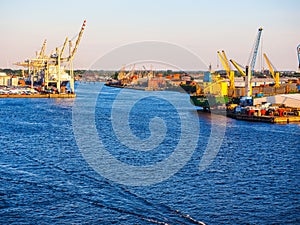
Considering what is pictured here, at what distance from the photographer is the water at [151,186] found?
579 centimetres

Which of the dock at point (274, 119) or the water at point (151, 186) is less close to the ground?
the dock at point (274, 119)

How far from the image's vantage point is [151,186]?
23.1 ft

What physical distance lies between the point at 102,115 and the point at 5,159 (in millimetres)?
8485

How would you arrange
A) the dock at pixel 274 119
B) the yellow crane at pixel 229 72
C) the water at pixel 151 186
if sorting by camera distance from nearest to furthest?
the water at pixel 151 186 < the dock at pixel 274 119 < the yellow crane at pixel 229 72

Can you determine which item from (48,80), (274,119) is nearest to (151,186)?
(274,119)

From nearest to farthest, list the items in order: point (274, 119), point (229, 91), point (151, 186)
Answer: point (151, 186)
point (274, 119)
point (229, 91)

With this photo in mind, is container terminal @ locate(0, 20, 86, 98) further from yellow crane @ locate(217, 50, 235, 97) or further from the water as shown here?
the water

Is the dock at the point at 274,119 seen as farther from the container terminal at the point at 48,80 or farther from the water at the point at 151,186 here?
the container terminal at the point at 48,80

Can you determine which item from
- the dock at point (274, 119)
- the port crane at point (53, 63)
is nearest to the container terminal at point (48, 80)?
the port crane at point (53, 63)

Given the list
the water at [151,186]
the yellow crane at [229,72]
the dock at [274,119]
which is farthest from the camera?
the yellow crane at [229,72]

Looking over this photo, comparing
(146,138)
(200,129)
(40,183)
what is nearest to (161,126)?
(200,129)

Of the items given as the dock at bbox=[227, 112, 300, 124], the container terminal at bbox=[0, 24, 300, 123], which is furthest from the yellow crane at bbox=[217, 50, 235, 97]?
the dock at bbox=[227, 112, 300, 124]

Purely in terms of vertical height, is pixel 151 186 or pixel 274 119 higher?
pixel 274 119

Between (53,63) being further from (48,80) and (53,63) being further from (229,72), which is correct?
(229,72)
